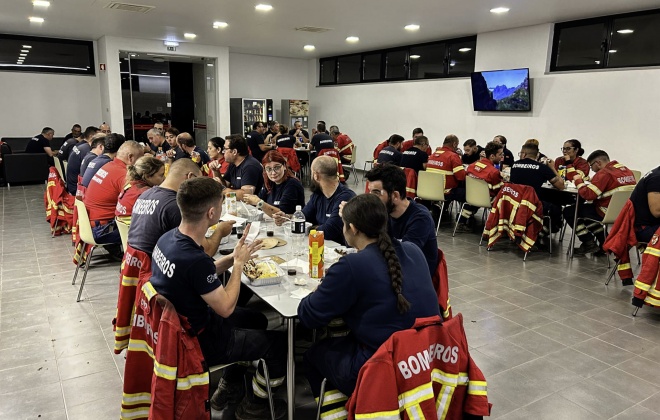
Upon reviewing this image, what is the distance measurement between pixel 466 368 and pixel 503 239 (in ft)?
15.9

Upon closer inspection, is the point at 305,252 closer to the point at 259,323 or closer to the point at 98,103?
the point at 259,323

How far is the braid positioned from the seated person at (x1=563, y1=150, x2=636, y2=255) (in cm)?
412

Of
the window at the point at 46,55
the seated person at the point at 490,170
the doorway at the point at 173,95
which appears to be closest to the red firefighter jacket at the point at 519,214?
the seated person at the point at 490,170

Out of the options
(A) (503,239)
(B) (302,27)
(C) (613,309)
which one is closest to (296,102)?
(B) (302,27)

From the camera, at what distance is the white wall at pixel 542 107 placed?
6.58 metres

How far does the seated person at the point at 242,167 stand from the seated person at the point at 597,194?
11.6 feet

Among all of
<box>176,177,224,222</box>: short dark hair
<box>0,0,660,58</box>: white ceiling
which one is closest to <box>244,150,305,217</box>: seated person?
<box>176,177,224,222</box>: short dark hair

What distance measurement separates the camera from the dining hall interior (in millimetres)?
2902

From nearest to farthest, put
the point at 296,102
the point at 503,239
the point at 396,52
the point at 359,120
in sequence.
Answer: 1. the point at 503,239
2. the point at 396,52
3. the point at 359,120
4. the point at 296,102

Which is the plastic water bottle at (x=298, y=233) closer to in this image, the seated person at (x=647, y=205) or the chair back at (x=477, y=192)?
the seated person at (x=647, y=205)

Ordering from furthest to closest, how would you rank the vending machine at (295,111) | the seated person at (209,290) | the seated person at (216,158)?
the vending machine at (295,111) < the seated person at (216,158) < the seated person at (209,290)

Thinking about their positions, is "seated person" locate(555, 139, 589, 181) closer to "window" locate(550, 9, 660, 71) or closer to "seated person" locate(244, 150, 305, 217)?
"window" locate(550, 9, 660, 71)

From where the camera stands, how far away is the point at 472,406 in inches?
68.3

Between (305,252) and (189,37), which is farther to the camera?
(189,37)
